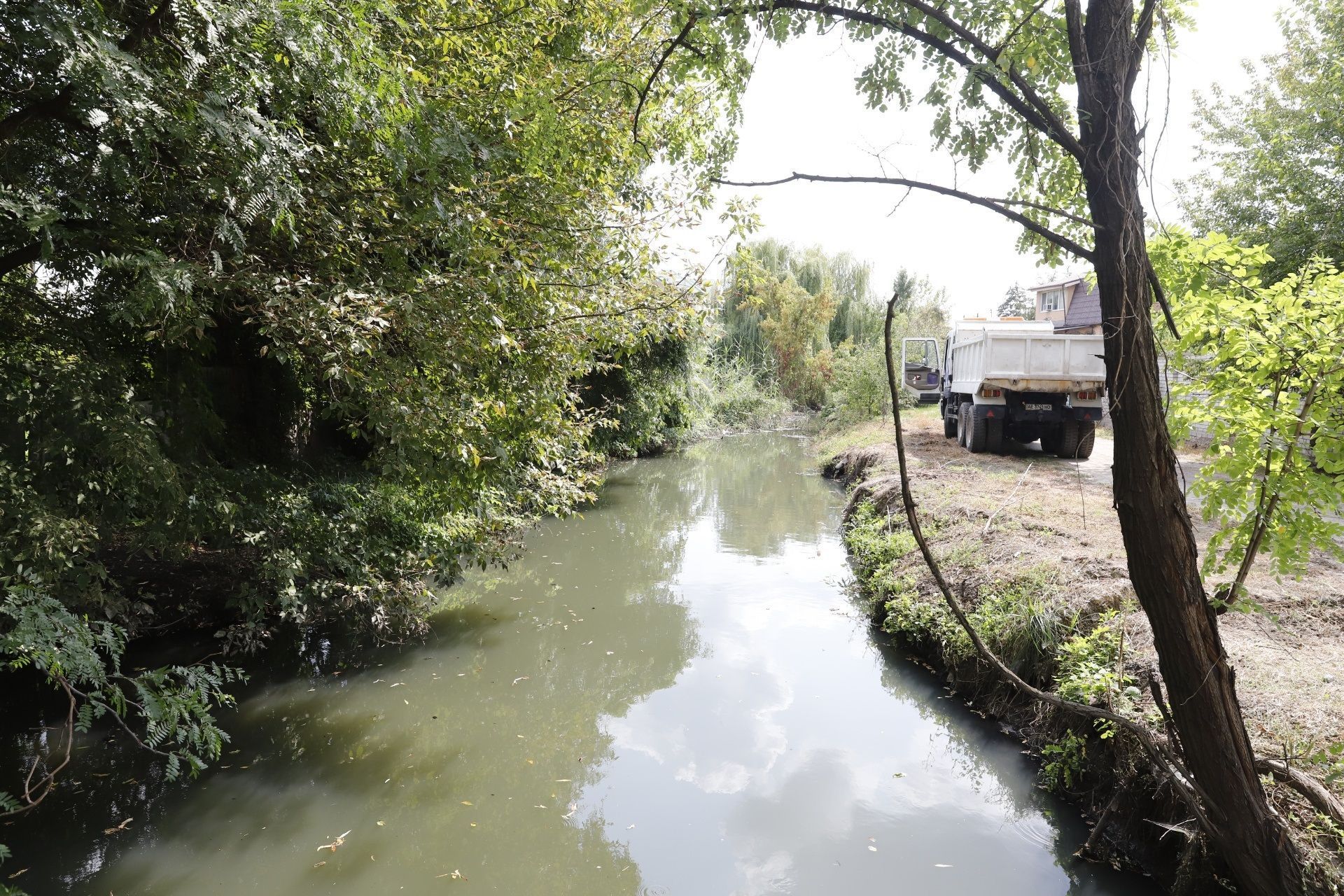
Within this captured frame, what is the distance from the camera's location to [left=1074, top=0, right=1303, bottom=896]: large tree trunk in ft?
9.05

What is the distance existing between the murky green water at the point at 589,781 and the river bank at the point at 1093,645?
0.79 ft

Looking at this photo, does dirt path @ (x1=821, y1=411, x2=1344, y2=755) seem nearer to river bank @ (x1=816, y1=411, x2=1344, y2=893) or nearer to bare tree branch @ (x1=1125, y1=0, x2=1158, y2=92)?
river bank @ (x1=816, y1=411, x2=1344, y2=893)

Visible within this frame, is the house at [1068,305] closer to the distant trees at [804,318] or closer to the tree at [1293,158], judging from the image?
the distant trees at [804,318]

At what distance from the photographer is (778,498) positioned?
1516 centimetres

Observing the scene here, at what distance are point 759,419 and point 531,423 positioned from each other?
85.5 ft

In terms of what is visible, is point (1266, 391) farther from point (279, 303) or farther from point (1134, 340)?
point (279, 303)

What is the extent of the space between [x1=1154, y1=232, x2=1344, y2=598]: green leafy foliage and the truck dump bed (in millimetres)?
10425

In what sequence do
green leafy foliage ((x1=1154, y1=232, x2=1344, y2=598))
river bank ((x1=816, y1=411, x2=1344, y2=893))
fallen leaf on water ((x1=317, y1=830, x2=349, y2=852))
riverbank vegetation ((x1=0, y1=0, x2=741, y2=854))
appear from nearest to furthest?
green leafy foliage ((x1=1154, y1=232, x2=1344, y2=598))
riverbank vegetation ((x1=0, y1=0, x2=741, y2=854))
river bank ((x1=816, y1=411, x2=1344, y2=893))
fallen leaf on water ((x1=317, y1=830, x2=349, y2=852))

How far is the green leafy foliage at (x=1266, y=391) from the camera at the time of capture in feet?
9.78

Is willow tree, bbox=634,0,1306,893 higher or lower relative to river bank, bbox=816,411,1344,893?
higher

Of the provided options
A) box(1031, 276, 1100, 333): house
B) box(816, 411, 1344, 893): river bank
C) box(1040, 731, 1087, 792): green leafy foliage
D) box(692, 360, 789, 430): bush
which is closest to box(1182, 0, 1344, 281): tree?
box(816, 411, 1344, 893): river bank

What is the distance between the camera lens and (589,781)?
5.09m

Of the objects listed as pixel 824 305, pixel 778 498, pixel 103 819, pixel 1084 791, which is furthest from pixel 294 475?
pixel 824 305

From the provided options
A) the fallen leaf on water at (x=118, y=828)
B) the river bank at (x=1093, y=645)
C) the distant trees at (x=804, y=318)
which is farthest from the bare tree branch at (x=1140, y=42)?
the distant trees at (x=804, y=318)
